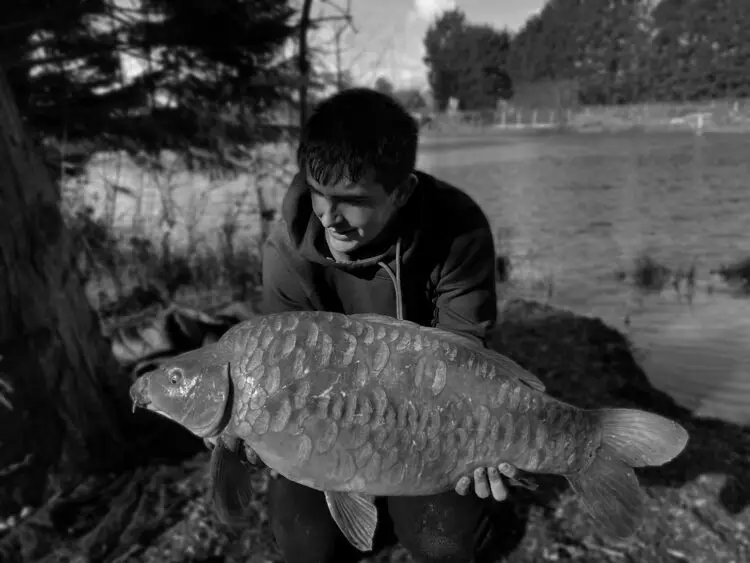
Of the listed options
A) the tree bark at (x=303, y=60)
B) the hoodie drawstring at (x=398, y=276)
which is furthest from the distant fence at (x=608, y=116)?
the hoodie drawstring at (x=398, y=276)

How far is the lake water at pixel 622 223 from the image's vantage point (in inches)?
204

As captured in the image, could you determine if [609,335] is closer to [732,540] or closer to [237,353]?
[732,540]

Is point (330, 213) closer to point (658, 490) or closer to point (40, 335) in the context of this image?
point (40, 335)

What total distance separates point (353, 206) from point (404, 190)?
178 mm

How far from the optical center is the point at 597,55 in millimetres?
54844

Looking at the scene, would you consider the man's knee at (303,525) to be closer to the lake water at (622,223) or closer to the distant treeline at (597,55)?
the lake water at (622,223)

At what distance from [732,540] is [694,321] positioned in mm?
3032

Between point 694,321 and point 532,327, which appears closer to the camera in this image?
point 532,327

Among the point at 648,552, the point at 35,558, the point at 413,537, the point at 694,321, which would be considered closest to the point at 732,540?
the point at 648,552

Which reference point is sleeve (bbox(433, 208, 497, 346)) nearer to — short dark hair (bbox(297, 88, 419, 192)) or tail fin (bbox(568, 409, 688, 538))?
→ short dark hair (bbox(297, 88, 419, 192))

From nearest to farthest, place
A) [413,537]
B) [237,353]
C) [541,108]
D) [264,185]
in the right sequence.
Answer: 1. [237,353]
2. [413,537]
3. [264,185]
4. [541,108]

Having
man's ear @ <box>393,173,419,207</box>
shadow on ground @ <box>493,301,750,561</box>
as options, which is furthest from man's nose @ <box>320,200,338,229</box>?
shadow on ground @ <box>493,301,750,561</box>

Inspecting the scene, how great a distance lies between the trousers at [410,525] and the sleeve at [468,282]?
48 centimetres

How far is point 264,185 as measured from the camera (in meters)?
5.97
